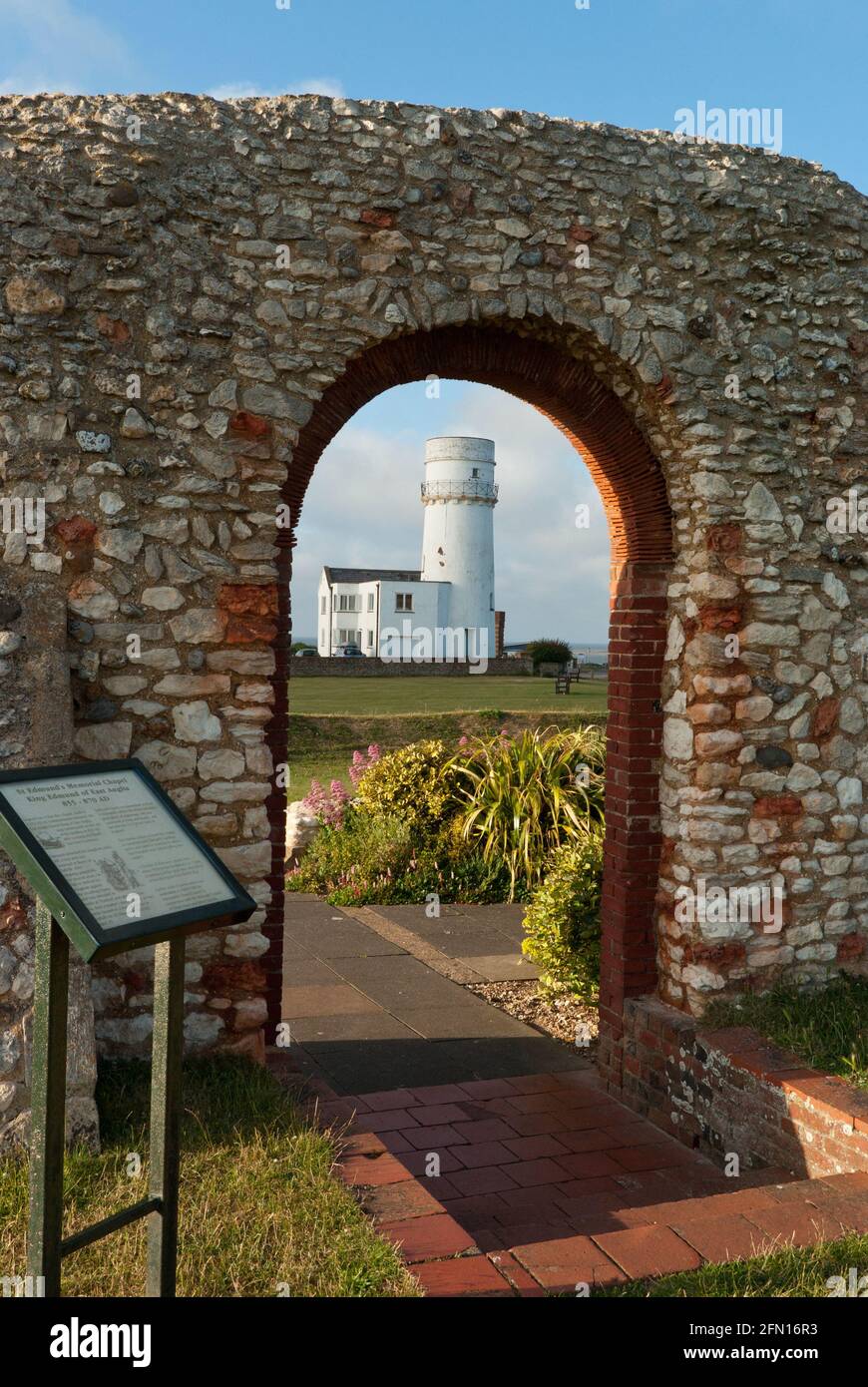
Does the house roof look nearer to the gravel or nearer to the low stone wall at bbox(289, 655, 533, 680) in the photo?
the low stone wall at bbox(289, 655, 533, 680)

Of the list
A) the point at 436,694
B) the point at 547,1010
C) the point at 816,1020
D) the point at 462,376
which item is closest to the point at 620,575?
the point at 462,376

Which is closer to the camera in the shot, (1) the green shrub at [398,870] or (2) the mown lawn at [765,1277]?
(2) the mown lawn at [765,1277]

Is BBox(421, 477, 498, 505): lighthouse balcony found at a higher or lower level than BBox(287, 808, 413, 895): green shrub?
higher

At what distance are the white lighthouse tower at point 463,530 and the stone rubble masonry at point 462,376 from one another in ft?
104

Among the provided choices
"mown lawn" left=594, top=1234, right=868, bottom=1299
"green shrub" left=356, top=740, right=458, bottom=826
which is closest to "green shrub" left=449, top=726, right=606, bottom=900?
"green shrub" left=356, top=740, right=458, bottom=826

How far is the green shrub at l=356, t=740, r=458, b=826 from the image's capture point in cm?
920

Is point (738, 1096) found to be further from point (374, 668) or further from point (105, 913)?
point (374, 668)

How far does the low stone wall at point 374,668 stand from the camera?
31.0m

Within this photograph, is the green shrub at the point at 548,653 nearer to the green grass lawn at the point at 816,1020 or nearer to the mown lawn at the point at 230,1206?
the green grass lawn at the point at 816,1020

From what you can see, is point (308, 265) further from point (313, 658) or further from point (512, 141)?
point (313, 658)

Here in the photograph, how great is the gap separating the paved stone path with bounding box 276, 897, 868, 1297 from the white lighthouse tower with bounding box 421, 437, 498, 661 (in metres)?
30.1

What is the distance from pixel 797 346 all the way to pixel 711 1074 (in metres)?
3.24

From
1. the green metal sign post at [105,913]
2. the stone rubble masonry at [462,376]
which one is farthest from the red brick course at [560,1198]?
the green metal sign post at [105,913]

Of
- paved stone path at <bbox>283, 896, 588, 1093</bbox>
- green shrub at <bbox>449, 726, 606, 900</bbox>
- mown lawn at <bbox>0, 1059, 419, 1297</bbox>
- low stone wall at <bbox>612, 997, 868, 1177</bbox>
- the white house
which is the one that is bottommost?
paved stone path at <bbox>283, 896, 588, 1093</bbox>
